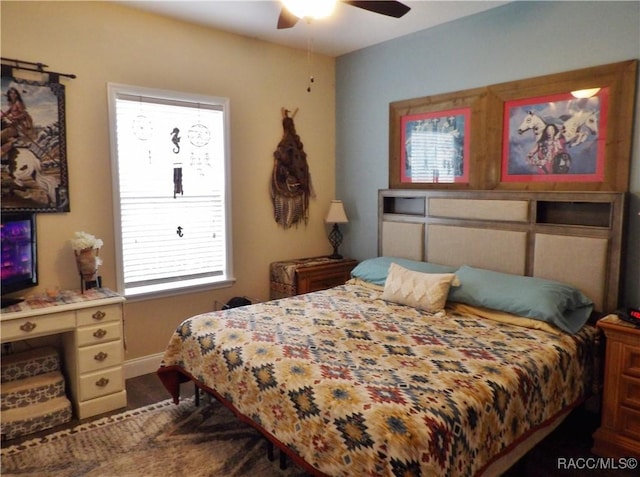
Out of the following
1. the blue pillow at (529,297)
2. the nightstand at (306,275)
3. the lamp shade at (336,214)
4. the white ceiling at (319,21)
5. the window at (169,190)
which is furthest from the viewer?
the lamp shade at (336,214)

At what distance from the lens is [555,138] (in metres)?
3.09

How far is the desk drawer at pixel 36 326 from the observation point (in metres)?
2.54

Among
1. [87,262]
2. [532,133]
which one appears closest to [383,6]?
[532,133]

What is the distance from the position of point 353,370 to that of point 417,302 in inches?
44.1

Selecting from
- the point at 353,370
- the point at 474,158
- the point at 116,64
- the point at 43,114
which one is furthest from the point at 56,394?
the point at 474,158

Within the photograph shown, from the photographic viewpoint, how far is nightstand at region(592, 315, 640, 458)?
2.37 m

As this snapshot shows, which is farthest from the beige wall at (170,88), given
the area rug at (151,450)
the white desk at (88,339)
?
the area rug at (151,450)

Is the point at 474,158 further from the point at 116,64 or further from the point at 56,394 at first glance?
the point at 56,394

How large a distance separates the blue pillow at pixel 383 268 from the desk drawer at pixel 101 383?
197 centimetres

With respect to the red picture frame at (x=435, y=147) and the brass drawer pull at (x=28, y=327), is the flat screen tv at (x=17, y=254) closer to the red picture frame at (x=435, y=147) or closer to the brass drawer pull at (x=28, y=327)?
the brass drawer pull at (x=28, y=327)

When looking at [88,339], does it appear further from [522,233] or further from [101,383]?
[522,233]

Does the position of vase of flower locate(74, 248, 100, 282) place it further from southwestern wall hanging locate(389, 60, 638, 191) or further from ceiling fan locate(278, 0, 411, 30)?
southwestern wall hanging locate(389, 60, 638, 191)

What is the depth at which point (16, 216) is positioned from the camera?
109 inches

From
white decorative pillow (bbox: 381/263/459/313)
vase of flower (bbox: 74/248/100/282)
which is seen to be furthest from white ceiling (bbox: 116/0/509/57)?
white decorative pillow (bbox: 381/263/459/313)
